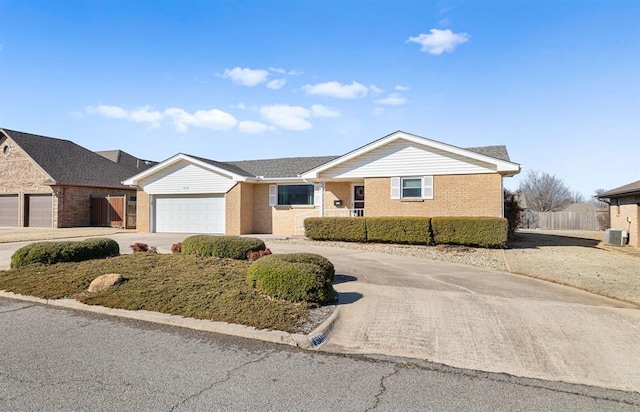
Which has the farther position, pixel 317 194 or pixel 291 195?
pixel 291 195

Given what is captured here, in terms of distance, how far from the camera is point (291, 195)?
21.6 meters

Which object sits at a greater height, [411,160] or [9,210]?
[411,160]

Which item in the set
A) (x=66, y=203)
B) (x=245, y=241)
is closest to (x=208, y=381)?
(x=245, y=241)

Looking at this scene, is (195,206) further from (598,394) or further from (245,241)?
(598,394)

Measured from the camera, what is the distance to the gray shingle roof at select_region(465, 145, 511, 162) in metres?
17.6

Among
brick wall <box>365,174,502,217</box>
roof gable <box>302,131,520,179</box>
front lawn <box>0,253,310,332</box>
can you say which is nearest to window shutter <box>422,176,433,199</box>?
brick wall <box>365,174,502,217</box>

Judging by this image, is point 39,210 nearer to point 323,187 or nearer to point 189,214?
point 189,214

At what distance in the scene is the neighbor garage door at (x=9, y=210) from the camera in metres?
28.4

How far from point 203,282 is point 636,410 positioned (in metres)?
6.65

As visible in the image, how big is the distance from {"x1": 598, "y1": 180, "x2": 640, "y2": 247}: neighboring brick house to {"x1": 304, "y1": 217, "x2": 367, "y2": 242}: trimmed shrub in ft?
40.2

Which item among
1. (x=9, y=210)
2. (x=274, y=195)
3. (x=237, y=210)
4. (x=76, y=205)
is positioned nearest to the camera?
(x=237, y=210)

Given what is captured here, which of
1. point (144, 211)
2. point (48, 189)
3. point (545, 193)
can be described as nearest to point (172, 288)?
point (144, 211)

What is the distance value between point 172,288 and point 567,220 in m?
36.1

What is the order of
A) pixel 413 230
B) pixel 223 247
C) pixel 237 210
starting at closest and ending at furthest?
pixel 223 247 < pixel 413 230 < pixel 237 210
